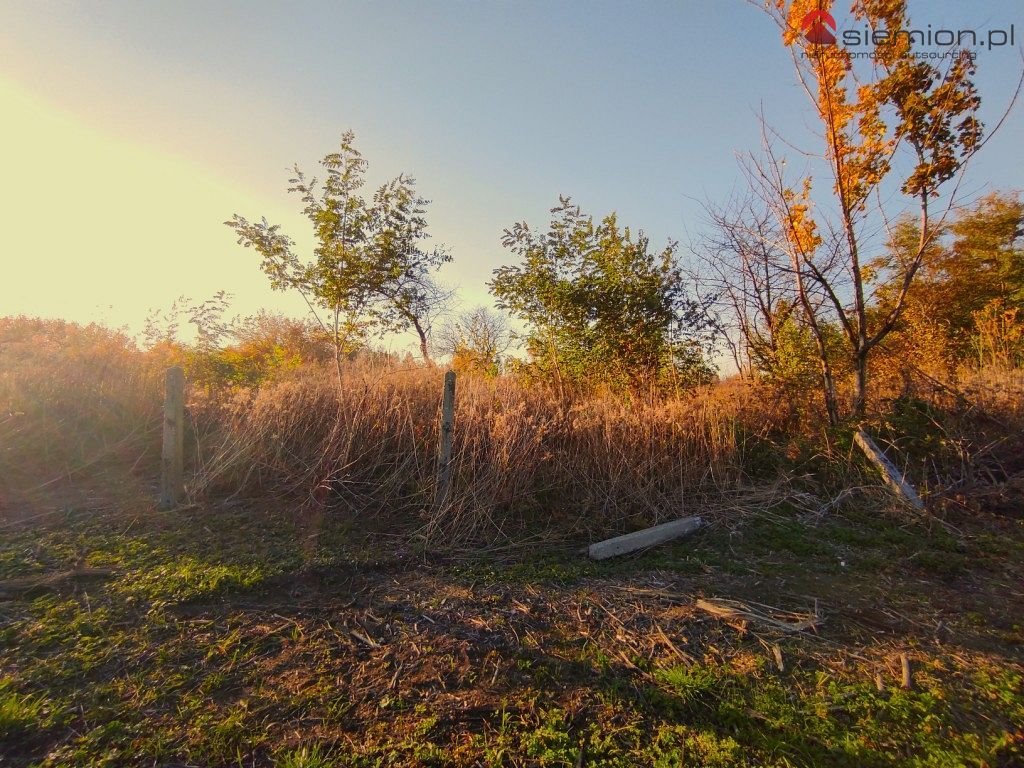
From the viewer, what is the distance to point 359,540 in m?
4.27

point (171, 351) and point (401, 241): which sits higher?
point (401, 241)

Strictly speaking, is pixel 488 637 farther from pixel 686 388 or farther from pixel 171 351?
pixel 171 351

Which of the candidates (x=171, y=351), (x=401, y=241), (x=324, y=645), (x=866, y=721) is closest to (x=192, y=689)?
(x=324, y=645)

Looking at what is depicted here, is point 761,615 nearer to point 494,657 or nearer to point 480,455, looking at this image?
point 494,657

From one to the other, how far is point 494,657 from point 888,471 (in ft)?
16.4

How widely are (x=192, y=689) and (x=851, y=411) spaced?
7727 millimetres

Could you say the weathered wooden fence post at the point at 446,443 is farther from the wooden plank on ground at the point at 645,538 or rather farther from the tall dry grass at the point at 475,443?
the wooden plank on ground at the point at 645,538

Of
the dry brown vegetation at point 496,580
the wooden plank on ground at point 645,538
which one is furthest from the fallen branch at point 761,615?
the wooden plank on ground at point 645,538

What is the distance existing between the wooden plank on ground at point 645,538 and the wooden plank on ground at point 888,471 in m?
2.22

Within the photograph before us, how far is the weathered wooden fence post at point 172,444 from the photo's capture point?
4.87 meters

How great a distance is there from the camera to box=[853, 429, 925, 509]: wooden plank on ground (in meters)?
4.99

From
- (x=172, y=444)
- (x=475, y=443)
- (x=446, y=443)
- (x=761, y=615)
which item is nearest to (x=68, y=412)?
(x=172, y=444)

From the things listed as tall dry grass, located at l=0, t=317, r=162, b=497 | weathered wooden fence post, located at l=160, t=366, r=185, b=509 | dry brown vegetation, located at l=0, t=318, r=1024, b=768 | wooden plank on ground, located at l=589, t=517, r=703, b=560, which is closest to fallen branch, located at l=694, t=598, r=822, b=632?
dry brown vegetation, located at l=0, t=318, r=1024, b=768

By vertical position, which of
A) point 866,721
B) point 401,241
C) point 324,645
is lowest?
point 866,721
